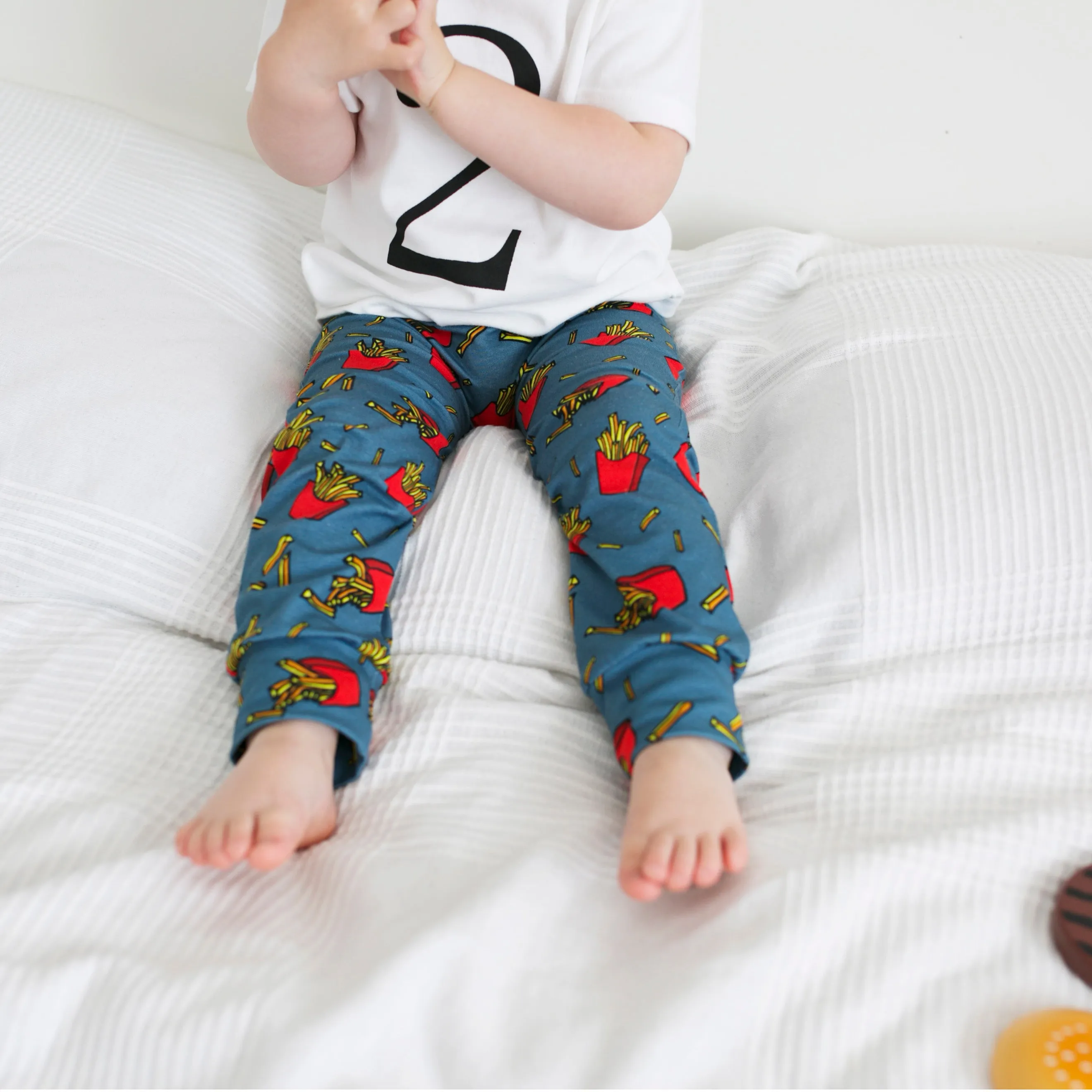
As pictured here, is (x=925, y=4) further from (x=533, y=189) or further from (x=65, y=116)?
(x=65, y=116)

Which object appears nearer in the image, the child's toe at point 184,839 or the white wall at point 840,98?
the child's toe at point 184,839

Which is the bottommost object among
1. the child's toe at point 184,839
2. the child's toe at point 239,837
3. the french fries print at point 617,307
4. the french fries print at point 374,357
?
the child's toe at point 184,839

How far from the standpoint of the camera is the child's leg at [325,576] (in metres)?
0.57

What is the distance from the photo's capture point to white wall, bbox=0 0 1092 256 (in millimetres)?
1006

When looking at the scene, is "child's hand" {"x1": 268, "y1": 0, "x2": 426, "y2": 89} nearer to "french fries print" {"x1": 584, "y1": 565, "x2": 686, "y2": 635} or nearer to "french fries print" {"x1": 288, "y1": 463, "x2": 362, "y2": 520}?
"french fries print" {"x1": 288, "y1": 463, "x2": 362, "y2": 520}

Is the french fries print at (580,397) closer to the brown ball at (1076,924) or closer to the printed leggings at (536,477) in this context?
the printed leggings at (536,477)

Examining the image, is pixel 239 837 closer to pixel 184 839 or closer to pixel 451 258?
pixel 184 839

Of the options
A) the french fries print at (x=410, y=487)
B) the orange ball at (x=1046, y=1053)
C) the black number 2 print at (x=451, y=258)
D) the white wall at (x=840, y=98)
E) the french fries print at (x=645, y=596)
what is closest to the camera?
the orange ball at (x=1046, y=1053)

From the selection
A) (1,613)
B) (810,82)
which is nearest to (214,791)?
(1,613)

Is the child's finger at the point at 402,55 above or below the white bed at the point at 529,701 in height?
above

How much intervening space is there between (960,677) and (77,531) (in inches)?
25.7

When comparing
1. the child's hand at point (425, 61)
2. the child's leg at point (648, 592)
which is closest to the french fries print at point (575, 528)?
the child's leg at point (648, 592)

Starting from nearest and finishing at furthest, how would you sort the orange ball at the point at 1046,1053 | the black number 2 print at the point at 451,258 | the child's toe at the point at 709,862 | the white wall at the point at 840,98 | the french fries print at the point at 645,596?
the orange ball at the point at 1046,1053
the child's toe at the point at 709,862
the french fries print at the point at 645,596
the black number 2 print at the point at 451,258
the white wall at the point at 840,98

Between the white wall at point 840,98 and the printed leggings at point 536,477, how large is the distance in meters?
0.34
